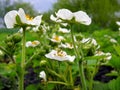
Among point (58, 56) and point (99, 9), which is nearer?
point (58, 56)

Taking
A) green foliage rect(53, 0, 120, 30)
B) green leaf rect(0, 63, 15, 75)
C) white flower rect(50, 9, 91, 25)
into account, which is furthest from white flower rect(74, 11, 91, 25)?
green foliage rect(53, 0, 120, 30)

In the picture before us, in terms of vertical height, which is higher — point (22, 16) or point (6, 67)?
point (22, 16)

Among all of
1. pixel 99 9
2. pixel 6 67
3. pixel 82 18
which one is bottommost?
pixel 6 67

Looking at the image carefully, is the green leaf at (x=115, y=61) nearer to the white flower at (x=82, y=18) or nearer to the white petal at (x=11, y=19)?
the white flower at (x=82, y=18)

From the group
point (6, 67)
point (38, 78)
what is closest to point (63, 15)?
point (6, 67)

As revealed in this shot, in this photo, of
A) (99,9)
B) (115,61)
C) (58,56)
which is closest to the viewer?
(58,56)

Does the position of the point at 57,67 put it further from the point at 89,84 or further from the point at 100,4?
the point at 100,4

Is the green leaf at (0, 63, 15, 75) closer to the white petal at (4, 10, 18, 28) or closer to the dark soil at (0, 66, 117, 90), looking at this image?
the white petal at (4, 10, 18, 28)

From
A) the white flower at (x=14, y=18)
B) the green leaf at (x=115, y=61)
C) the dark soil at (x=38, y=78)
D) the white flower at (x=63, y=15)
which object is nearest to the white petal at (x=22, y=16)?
the white flower at (x=14, y=18)

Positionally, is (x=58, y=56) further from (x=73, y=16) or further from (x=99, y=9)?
(x=99, y=9)

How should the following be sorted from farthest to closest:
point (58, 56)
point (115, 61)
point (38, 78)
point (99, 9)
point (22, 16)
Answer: point (99, 9), point (38, 78), point (115, 61), point (58, 56), point (22, 16)

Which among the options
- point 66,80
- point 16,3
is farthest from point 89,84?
point 16,3
